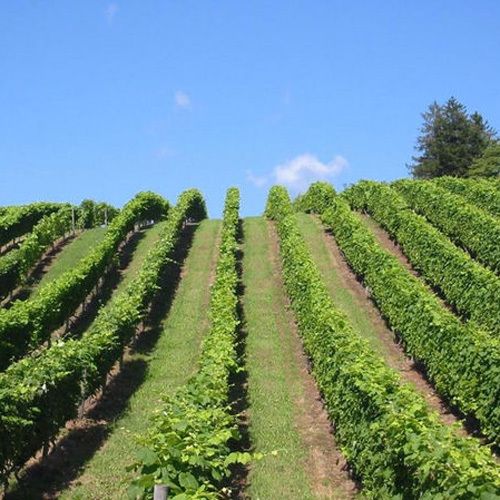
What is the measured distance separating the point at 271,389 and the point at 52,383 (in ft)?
27.3

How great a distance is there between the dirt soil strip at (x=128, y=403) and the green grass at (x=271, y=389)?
222 cm

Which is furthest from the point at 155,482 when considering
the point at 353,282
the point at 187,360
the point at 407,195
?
the point at 407,195

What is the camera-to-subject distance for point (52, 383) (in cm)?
1728

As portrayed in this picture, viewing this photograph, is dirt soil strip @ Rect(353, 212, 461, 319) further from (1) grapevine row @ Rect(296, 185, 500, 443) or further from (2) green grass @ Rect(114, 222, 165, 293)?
(2) green grass @ Rect(114, 222, 165, 293)

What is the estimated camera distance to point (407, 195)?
51.6 m

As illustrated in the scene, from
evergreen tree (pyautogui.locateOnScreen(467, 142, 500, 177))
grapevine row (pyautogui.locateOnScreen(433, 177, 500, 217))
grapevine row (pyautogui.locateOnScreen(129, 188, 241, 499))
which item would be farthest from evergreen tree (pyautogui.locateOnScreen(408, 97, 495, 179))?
grapevine row (pyautogui.locateOnScreen(129, 188, 241, 499))

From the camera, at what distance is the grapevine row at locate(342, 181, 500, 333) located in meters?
28.0

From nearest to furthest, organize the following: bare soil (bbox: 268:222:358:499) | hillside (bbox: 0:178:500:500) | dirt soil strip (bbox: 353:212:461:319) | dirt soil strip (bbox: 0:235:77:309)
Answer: hillside (bbox: 0:178:500:500) < bare soil (bbox: 268:222:358:499) < dirt soil strip (bbox: 353:212:461:319) < dirt soil strip (bbox: 0:235:77:309)

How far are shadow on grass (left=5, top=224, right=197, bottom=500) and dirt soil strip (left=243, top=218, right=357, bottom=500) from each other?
3.79 m

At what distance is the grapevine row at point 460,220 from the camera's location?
3619cm

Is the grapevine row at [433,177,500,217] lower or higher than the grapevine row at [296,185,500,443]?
higher

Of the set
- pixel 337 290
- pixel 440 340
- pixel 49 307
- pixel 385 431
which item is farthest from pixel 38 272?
pixel 385 431

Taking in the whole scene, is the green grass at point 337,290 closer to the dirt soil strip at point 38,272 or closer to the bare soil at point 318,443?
the bare soil at point 318,443

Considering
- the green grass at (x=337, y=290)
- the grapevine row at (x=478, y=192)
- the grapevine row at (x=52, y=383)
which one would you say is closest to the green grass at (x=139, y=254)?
the green grass at (x=337, y=290)
